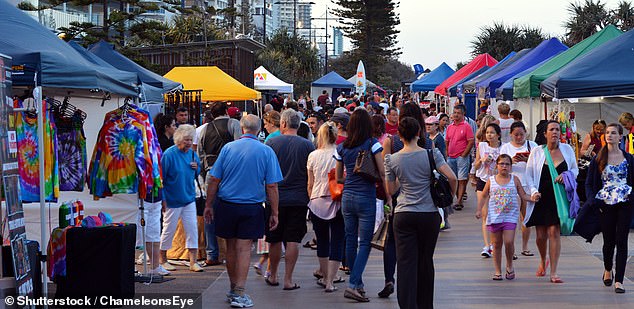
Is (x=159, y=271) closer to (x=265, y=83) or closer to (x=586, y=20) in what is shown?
(x=265, y=83)

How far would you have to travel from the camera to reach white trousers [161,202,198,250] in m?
10.7

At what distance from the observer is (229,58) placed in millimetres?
32375

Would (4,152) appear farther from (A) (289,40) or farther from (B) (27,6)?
(A) (289,40)

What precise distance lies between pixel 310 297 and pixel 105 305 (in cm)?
205

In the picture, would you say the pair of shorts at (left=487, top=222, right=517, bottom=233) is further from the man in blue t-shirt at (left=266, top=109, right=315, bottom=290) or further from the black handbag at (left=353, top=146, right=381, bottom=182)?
the man in blue t-shirt at (left=266, top=109, right=315, bottom=290)

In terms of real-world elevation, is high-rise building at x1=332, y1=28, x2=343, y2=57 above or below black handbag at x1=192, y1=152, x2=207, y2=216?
above

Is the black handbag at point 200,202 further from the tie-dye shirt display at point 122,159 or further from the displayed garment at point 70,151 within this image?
the displayed garment at point 70,151

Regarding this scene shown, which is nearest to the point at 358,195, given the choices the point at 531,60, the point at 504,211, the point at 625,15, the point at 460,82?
the point at 504,211

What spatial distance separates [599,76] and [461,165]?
3426 millimetres

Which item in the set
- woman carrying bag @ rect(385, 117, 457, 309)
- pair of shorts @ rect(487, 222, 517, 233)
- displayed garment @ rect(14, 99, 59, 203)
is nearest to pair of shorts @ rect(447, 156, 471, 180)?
pair of shorts @ rect(487, 222, 517, 233)

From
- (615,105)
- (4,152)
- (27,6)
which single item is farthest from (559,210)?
(27,6)

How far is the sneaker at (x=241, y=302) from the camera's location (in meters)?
8.98

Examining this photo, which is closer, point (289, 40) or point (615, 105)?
point (615, 105)

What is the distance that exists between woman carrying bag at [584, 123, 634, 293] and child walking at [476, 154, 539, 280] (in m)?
0.73
